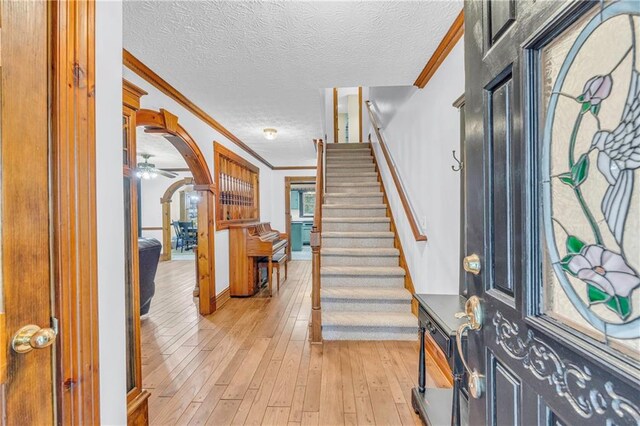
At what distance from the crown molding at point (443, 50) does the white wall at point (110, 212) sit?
5.79 ft

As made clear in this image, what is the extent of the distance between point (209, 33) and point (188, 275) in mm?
5116

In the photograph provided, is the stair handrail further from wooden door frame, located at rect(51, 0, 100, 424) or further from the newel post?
wooden door frame, located at rect(51, 0, 100, 424)

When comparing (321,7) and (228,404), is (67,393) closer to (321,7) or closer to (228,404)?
(228,404)

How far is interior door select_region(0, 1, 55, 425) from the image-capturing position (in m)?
0.64

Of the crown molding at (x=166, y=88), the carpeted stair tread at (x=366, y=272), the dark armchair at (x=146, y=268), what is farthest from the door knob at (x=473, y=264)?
the dark armchair at (x=146, y=268)

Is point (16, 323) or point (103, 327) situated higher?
point (16, 323)

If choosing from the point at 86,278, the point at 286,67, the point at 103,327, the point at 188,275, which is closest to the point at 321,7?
the point at 286,67

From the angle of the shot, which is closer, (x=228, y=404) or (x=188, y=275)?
(x=228, y=404)

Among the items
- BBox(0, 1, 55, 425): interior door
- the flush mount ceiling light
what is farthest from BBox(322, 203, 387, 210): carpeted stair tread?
BBox(0, 1, 55, 425): interior door

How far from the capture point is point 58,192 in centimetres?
76

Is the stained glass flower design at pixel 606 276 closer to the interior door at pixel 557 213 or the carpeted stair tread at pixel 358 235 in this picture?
the interior door at pixel 557 213

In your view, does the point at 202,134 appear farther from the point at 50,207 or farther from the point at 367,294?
the point at 50,207

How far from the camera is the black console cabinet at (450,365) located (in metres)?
1.30

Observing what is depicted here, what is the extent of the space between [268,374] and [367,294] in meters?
1.21
